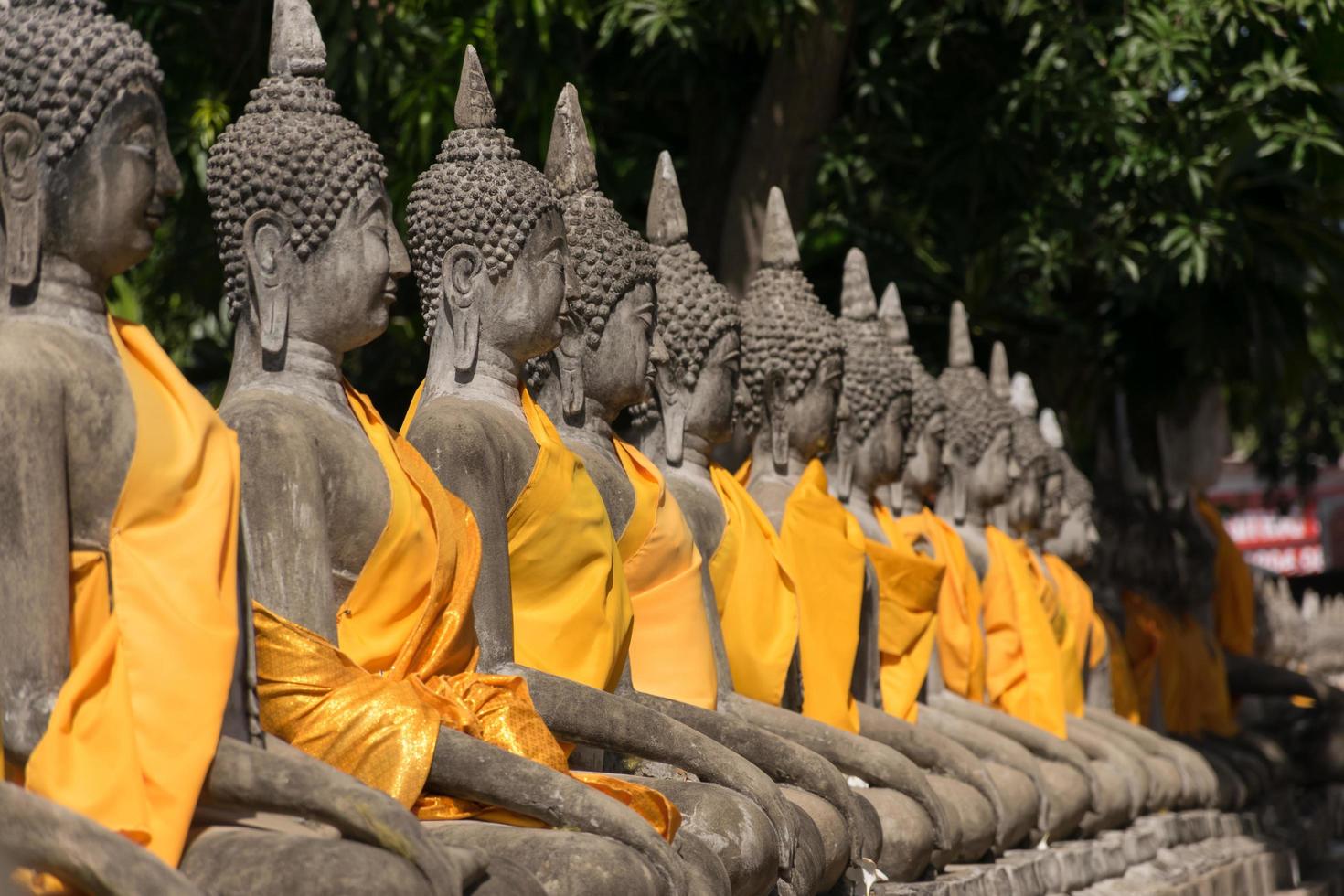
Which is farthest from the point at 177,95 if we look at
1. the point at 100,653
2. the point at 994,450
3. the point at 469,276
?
the point at 100,653

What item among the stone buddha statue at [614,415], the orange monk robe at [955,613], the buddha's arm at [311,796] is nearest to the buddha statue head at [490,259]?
the stone buddha statue at [614,415]

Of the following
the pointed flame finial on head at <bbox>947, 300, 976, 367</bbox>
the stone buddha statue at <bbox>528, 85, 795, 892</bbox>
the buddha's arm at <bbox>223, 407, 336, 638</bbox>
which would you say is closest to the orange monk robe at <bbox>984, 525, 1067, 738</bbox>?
the pointed flame finial on head at <bbox>947, 300, 976, 367</bbox>

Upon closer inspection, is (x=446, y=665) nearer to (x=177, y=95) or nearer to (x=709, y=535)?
(x=709, y=535)

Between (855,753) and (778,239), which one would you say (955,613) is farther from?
(855,753)

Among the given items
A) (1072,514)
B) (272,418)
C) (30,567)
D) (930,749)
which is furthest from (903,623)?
(30,567)

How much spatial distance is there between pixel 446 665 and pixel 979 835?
330cm

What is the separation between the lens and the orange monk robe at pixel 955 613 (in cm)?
887

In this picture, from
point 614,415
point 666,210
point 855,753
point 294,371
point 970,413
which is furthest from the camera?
point 970,413

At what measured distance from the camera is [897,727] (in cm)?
744

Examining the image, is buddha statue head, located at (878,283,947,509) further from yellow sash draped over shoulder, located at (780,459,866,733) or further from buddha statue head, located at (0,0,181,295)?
buddha statue head, located at (0,0,181,295)

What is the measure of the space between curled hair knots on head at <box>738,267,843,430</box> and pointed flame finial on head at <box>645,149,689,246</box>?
2.15 ft

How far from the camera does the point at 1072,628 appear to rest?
10.5 m

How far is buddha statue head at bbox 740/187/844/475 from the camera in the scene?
24.9 feet

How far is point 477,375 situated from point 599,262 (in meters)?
0.77
